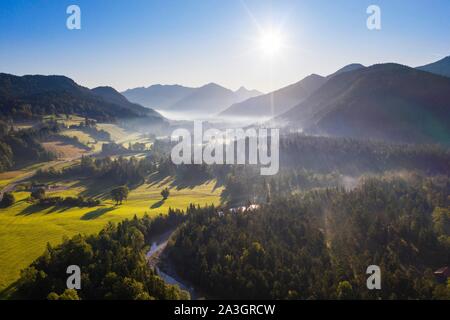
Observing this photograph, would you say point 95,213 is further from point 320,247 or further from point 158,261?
point 320,247

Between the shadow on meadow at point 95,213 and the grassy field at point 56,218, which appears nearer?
Answer: the grassy field at point 56,218

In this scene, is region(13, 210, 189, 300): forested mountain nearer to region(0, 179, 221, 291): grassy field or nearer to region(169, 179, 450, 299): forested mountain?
region(0, 179, 221, 291): grassy field

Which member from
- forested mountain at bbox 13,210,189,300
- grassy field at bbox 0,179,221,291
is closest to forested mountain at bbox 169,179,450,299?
forested mountain at bbox 13,210,189,300

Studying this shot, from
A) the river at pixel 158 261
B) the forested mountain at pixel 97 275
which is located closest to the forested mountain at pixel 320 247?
the river at pixel 158 261

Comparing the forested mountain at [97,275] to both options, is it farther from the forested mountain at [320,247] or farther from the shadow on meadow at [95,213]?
the shadow on meadow at [95,213]

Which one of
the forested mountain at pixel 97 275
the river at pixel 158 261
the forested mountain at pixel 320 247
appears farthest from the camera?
the river at pixel 158 261

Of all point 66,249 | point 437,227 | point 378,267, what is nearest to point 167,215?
point 66,249

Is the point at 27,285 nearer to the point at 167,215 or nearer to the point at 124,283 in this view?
the point at 124,283
